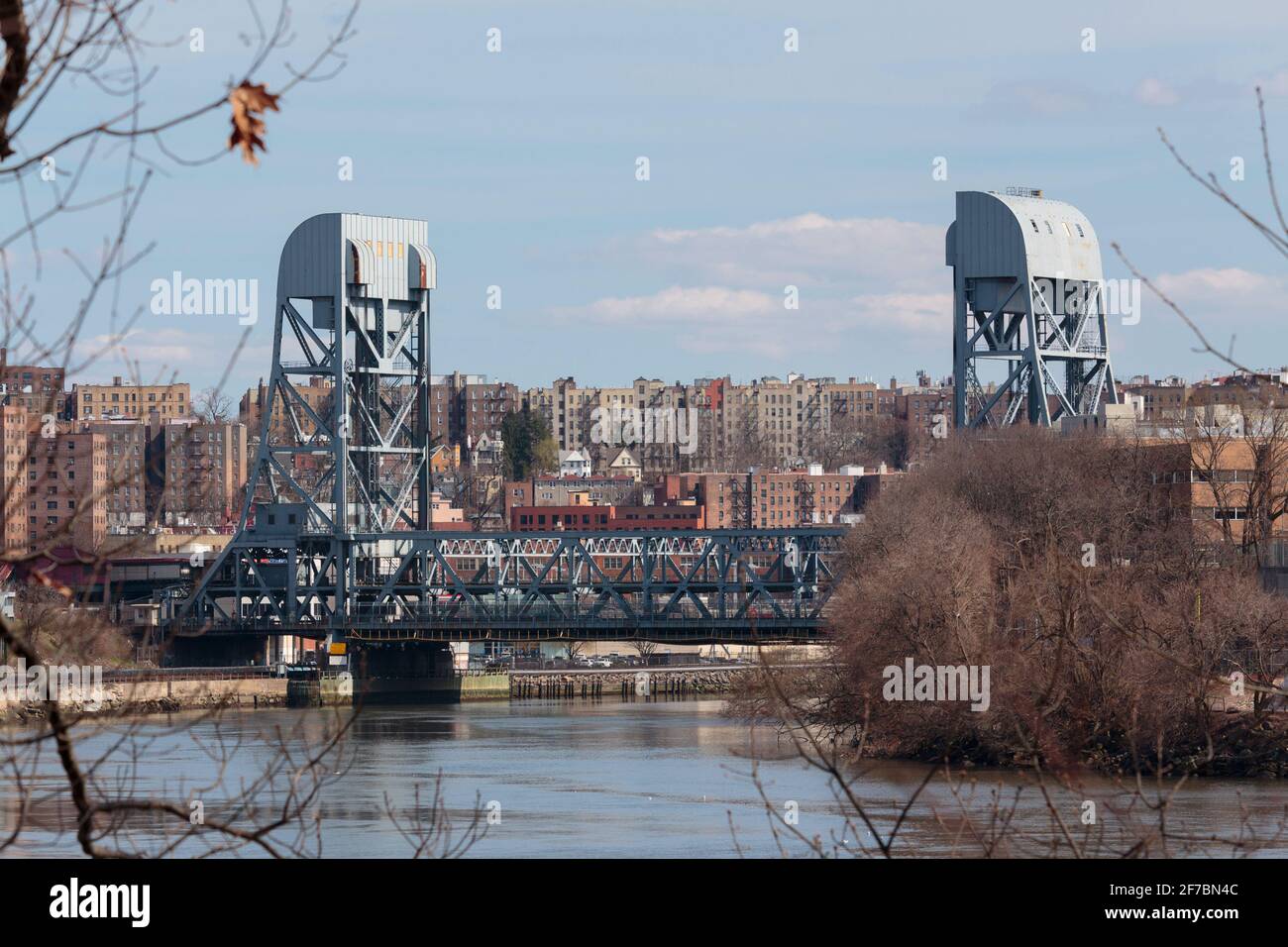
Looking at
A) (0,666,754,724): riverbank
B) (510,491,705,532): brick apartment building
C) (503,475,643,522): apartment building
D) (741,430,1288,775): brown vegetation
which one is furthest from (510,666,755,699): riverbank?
(741,430,1288,775): brown vegetation

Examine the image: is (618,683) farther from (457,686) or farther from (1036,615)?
(1036,615)

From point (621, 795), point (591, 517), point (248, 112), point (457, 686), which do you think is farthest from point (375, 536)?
point (248, 112)

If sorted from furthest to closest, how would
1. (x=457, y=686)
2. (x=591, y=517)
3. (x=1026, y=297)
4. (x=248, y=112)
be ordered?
(x=591, y=517) → (x=457, y=686) → (x=1026, y=297) → (x=248, y=112)

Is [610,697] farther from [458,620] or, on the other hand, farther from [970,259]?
[970,259]

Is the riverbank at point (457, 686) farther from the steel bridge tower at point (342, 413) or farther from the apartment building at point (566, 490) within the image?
the apartment building at point (566, 490)
